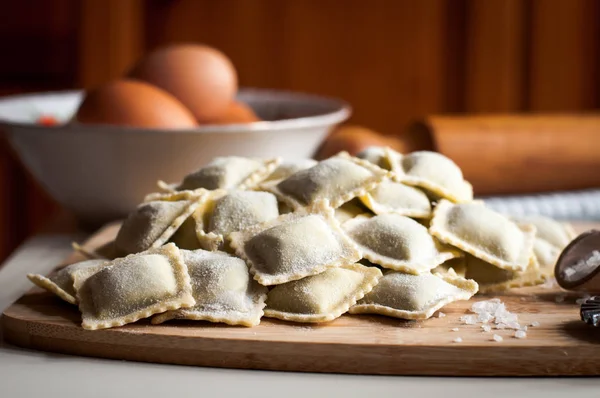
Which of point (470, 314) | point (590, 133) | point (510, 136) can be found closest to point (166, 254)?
point (470, 314)

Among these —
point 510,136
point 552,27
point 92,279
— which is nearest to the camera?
point 92,279

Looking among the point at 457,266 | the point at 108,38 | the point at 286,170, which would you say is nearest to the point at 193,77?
the point at 286,170

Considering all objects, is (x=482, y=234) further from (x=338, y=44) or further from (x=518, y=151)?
(x=338, y=44)

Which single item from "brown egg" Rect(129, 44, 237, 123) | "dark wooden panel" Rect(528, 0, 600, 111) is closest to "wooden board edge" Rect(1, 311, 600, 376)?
"brown egg" Rect(129, 44, 237, 123)

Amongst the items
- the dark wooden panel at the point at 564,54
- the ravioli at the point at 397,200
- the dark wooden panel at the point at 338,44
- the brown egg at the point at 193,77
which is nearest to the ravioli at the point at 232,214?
the ravioli at the point at 397,200

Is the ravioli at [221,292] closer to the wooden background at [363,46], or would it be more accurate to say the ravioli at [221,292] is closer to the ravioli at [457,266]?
the ravioli at [457,266]

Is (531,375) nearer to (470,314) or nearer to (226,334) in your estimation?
(470,314)
